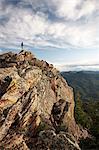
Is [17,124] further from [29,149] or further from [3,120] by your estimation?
[29,149]

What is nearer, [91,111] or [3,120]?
[3,120]

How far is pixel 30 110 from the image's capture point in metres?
42.6

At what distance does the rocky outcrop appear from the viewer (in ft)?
118

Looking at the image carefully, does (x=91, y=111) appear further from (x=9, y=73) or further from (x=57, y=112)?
(x=9, y=73)

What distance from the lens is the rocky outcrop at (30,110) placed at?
1415 inches

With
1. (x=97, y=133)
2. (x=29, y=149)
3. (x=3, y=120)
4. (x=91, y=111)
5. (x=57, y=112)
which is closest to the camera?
(x=29, y=149)

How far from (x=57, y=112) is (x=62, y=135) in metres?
15.5

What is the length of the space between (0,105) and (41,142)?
882 centimetres

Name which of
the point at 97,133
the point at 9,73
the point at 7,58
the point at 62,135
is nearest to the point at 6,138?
the point at 62,135

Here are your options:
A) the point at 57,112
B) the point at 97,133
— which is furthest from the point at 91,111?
the point at 57,112

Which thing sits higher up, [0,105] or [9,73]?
[9,73]

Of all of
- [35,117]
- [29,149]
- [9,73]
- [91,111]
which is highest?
[9,73]

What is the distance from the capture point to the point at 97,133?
227 feet

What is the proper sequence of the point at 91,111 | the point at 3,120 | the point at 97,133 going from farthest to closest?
the point at 91,111, the point at 97,133, the point at 3,120
